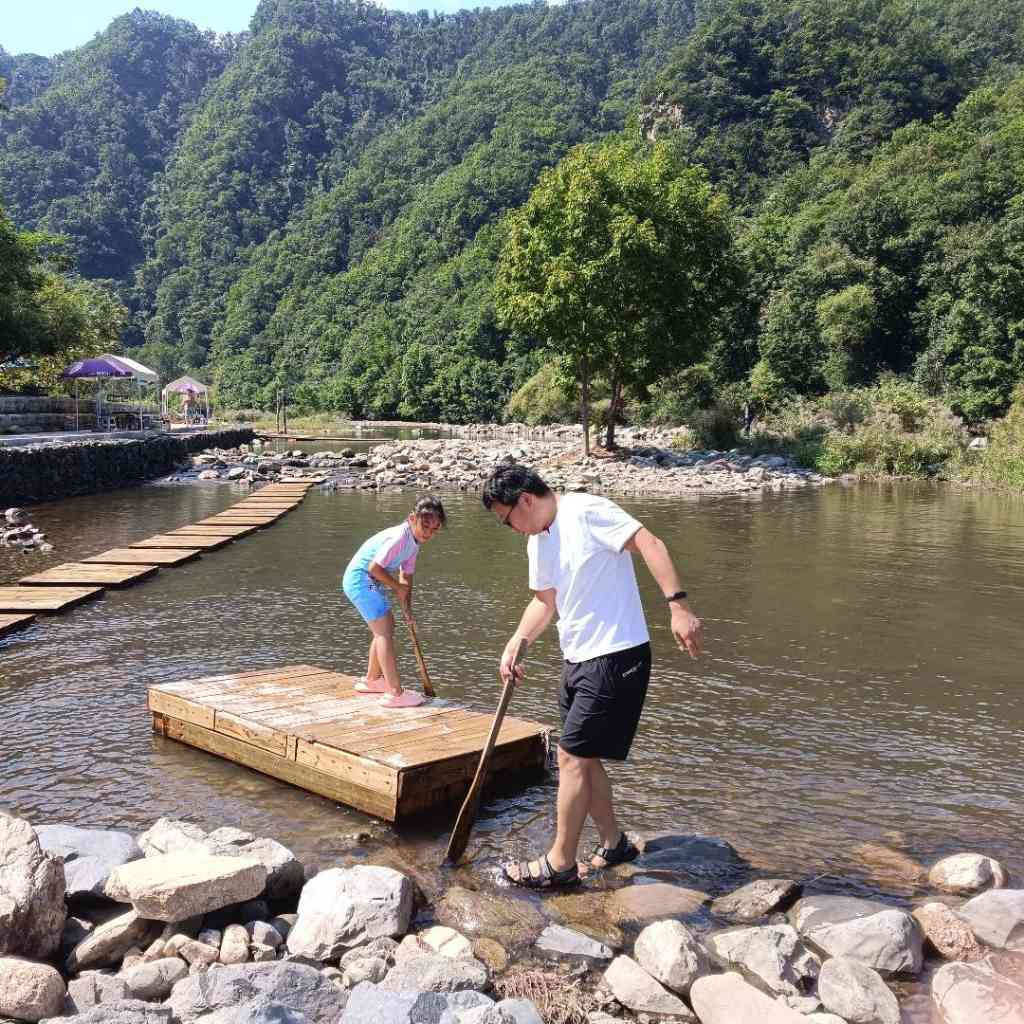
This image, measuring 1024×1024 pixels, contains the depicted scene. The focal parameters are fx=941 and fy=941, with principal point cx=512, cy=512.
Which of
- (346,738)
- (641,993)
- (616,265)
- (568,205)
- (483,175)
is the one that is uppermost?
(483,175)

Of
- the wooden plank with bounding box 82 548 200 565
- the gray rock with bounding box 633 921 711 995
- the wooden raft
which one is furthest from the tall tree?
the gray rock with bounding box 633 921 711 995

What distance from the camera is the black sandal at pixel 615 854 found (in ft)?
16.1

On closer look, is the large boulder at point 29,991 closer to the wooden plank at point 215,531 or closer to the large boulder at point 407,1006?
the large boulder at point 407,1006

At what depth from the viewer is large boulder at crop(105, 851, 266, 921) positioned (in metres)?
4.01

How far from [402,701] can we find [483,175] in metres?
103

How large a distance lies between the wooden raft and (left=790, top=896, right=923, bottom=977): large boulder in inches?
79.5

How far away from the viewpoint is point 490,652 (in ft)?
31.1

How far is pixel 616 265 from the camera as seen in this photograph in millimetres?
32344

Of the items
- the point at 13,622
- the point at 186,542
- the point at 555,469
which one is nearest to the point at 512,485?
the point at 13,622

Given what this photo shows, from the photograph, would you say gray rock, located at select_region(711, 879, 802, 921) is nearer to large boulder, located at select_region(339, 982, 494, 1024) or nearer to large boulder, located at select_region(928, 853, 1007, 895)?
large boulder, located at select_region(928, 853, 1007, 895)

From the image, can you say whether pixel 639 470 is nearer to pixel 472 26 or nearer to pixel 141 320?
pixel 141 320

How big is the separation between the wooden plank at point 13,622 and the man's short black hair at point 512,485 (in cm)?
778

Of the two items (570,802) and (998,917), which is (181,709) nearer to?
(570,802)

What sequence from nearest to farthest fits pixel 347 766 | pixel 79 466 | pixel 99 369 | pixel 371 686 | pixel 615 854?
1. pixel 615 854
2. pixel 347 766
3. pixel 371 686
4. pixel 79 466
5. pixel 99 369
